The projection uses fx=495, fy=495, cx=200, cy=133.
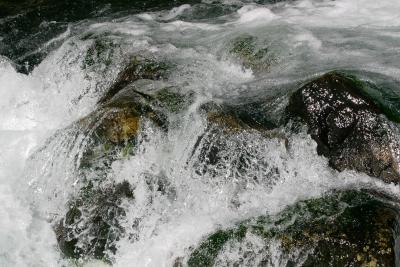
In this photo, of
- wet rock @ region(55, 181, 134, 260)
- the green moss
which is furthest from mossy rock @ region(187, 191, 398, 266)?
the green moss

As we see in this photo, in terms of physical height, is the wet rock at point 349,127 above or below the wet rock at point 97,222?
above

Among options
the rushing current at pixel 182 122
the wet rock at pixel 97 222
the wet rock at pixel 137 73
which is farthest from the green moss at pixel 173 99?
the wet rock at pixel 97 222

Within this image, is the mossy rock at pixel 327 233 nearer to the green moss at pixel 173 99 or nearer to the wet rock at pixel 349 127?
the wet rock at pixel 349 127

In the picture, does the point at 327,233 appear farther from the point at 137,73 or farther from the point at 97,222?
the point at 137,73

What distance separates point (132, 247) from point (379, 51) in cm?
491

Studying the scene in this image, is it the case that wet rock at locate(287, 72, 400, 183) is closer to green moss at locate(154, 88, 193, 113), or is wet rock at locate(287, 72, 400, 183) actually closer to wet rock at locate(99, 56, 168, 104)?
green moss at locate(154, 88, 193, 113)

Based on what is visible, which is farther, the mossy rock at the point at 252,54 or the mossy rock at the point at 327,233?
the mossy rock at the point at 252,54

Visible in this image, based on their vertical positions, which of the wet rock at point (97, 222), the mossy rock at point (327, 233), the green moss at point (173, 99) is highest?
the green moss at point (173, 99)

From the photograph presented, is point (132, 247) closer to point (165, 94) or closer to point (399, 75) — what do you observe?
point (165, 94)

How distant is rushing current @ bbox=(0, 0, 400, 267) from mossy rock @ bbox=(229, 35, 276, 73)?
6 cm

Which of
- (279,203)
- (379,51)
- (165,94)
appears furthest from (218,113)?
(379,51)

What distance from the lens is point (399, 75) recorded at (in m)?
6.82

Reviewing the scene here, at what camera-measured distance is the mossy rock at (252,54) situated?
7379 mm

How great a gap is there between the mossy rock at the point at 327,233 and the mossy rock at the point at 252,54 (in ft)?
9.53
